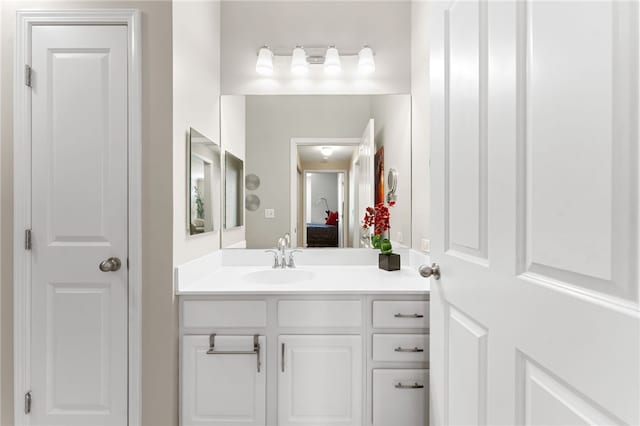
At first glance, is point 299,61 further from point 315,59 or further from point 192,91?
point 192,91

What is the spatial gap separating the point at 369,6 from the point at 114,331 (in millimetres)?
2293

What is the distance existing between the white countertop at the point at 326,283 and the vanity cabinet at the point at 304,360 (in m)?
0.03

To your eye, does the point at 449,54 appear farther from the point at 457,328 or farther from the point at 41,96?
the point at 41,96

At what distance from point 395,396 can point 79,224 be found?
63.3 inches

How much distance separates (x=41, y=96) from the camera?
1442 millimetres

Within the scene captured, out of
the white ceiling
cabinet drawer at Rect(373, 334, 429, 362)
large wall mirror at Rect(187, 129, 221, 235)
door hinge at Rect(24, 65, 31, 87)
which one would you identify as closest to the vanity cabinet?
cabinet drawer at Rect(373, 334, 429, 362)

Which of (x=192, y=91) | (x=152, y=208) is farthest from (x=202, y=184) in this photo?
(x=192, y=91)

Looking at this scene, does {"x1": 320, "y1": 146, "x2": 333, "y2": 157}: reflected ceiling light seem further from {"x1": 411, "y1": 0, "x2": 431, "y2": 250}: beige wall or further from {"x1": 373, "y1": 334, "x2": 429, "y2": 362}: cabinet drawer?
{"x1": 373, "y1": 334, "x2": 429, "y2": 362}: cabinet drawer

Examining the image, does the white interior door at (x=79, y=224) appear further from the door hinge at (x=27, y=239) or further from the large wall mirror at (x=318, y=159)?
the large wall mirror at (x=318, y=159)

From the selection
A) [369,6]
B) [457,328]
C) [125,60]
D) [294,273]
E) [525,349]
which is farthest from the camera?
[369,6]

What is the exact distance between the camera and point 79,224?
145cm

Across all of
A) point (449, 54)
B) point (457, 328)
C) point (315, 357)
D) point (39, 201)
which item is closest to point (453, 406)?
point (457, 328)

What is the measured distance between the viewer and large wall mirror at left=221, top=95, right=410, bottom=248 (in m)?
2.11

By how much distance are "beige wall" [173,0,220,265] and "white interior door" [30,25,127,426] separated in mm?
221
